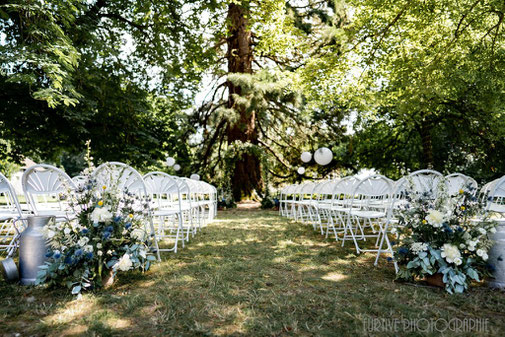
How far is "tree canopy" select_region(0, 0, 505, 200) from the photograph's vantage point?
750cm

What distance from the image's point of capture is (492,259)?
2936 millimetres

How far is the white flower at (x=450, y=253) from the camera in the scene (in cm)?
276

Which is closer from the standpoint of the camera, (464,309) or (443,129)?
(464,309)

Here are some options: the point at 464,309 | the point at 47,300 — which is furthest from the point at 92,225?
the point at 464,309

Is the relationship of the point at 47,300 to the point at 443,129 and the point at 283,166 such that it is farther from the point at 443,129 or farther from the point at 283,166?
the point at 443,129

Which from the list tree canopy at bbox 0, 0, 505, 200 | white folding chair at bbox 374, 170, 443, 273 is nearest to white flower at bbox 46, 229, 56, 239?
white folding chair at bbox 374, 170, 443, 273

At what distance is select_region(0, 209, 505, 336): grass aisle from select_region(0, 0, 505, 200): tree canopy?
16.0ft

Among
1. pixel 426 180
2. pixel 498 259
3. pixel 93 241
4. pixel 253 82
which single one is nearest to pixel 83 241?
pixel 93 241

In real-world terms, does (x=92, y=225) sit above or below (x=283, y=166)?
below

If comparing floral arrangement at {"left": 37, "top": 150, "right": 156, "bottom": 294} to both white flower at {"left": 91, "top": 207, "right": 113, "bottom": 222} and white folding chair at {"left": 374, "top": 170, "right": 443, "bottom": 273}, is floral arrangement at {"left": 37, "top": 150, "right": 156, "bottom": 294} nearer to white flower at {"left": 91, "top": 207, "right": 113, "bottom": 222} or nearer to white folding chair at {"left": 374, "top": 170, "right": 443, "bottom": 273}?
white flower at {"left": 91, "top": 207, "right": 113, "bottom": 222}

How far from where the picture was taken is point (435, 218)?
9.41ft

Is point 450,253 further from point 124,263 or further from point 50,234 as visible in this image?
point 50,234

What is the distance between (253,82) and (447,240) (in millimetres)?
10022

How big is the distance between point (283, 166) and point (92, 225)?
13.3 metres
